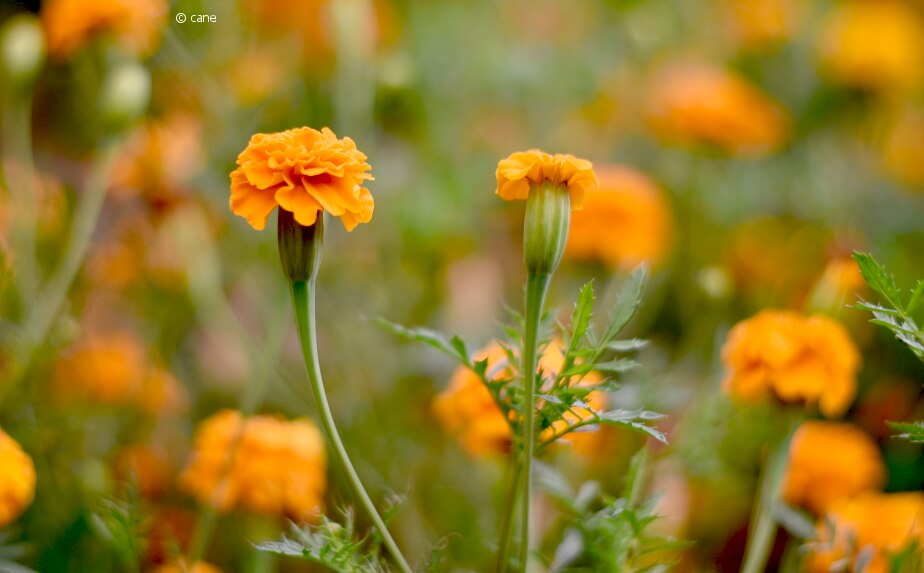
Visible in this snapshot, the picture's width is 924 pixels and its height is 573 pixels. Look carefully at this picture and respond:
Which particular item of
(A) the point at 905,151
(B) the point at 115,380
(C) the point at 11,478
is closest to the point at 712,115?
(A) the point at 905,151

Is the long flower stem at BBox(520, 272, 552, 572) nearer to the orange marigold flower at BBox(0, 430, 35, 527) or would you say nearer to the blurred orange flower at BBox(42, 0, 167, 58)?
the orange marigold flower at BBox(0, 430, 35, 527)

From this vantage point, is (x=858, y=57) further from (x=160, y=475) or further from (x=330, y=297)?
(x=160, y=475)

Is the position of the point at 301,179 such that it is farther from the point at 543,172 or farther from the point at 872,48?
the point at 872,48

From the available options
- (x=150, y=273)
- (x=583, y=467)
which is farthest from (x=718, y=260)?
(x=150, y=273)

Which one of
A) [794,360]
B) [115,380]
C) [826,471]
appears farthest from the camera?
[115,380]

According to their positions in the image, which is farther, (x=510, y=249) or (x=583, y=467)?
(x=510, y=249)

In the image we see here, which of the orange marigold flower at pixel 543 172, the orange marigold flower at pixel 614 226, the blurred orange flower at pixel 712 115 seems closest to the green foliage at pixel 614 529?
the orange marigold flower at pixel 543 172

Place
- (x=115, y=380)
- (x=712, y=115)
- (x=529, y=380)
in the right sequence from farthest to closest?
1. (x=712, y=115)
2. (x=115, y=380)
3. (x=529, y=380)
